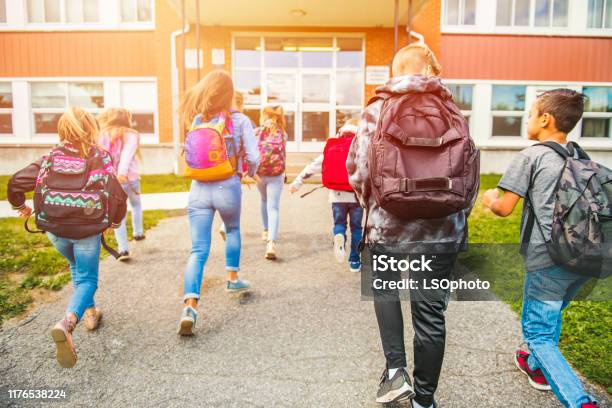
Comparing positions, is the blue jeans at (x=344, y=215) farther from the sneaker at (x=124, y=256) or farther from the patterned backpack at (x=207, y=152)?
the sneaker at (x=124, y=256)

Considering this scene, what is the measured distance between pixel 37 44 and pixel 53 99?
176cm

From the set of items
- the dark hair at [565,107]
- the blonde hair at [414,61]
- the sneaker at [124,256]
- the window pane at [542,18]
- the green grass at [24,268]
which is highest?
the window pane at [542,18]

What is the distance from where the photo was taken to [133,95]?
50.6 feet

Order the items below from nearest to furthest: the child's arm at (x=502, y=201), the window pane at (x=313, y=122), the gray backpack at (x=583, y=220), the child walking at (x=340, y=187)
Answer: the gray backpack at (x=583, y=220) < the child's arm at (x=502, y=201) < the child walking at (x=340, y=187) < the window pane at (x=313, y=122)

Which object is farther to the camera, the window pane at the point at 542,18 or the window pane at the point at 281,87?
the window pane at the point at 542,18

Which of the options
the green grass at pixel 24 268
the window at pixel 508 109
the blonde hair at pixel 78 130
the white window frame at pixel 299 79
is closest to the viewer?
the blonde hair at pixel 78 130

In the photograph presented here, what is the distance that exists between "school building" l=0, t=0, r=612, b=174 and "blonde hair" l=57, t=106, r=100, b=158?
10978mm

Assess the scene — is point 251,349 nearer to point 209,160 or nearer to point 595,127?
point 209,160

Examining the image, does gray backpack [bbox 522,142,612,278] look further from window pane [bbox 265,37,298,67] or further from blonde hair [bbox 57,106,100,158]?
window pane [bbox 265,37,298,67]

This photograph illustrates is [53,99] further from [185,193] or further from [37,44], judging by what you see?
[185,193]

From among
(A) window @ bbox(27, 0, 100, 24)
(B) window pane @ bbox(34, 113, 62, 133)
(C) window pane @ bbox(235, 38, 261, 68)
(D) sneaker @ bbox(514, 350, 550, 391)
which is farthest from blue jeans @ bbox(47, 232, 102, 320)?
(B) window pane @ bbox(34, 113, 62, 133)

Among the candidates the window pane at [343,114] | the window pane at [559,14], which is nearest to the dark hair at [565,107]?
the window pane at [343,114]

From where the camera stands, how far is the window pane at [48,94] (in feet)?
50.7

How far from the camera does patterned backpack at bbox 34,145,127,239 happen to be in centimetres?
300
